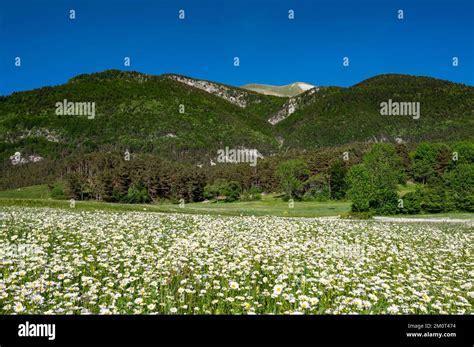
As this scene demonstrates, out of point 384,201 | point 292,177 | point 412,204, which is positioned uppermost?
point 292,177

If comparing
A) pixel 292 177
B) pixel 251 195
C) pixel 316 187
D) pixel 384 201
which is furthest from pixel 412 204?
pixel 251 195

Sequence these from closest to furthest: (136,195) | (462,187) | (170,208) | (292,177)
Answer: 1. (170,208)
2. (462,187)
3. (136,195)
4. (292,177)

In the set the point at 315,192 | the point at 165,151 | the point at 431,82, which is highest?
the point at 431,82

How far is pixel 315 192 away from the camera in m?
88.1

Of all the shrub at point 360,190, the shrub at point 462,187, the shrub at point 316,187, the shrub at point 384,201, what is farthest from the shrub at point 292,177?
the shrub at point 462,187

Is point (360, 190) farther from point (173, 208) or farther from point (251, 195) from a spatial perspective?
point (251, 195)

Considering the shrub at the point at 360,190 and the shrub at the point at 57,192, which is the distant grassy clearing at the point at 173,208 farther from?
the shrub at the point at 360,190

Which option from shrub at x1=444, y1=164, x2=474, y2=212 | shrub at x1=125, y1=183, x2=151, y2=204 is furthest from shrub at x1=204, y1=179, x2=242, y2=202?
shrub at x1=444, y1=164, x2=474, y2=212

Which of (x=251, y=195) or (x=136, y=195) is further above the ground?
(x=136, y=195)
